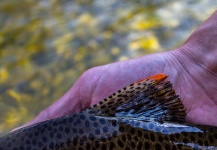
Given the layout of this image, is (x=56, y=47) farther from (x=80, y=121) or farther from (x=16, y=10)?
(x=80, y=121)

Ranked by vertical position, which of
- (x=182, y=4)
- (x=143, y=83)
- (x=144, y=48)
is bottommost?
(x=143, y=83)

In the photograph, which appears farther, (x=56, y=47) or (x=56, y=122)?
(x=56, y=47)

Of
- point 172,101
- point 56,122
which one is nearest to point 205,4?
point 172,101

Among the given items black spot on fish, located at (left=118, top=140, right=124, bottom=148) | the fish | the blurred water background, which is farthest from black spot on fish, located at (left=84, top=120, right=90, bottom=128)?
the blurred water background

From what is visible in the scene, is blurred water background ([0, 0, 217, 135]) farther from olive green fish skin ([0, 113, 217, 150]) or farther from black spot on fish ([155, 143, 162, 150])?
black spot on fish ([155, 143, 162, 150])

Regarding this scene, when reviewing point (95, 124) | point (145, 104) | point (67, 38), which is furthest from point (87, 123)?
point (67, 38)

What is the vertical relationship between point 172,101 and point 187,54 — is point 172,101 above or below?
below

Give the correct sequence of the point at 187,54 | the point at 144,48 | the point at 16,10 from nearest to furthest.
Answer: the point at 187,54, the point at 144,48, the point at 16,10
